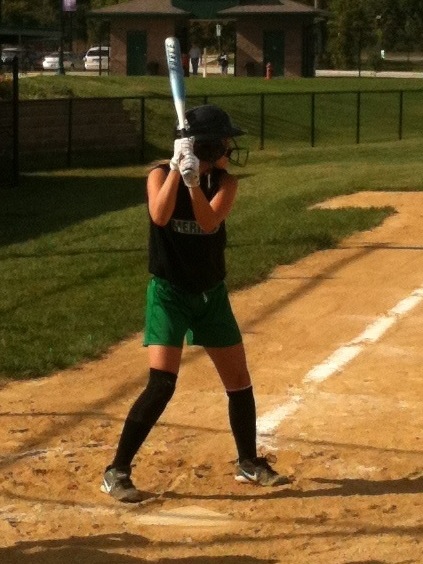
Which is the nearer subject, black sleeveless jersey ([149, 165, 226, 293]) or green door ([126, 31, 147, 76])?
black sleeveless jersey ([149, 165, 226, 293])

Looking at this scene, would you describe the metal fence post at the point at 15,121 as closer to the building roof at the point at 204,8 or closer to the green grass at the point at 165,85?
the green grass at the point at 165,85

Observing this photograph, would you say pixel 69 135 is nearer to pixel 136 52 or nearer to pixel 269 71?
pixel 269 71

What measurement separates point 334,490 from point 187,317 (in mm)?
1141

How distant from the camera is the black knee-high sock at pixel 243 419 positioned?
6.26 m

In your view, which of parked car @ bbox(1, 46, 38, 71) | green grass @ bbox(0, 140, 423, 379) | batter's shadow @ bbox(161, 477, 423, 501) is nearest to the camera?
batter's shadow @ bbox(161, 477, 423, 501)

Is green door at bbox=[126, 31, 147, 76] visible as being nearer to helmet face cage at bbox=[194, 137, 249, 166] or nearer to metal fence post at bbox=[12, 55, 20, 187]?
metal fence post at bbox=[12, 55, 20, 187]

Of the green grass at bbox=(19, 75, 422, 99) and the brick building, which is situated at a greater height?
the brick building

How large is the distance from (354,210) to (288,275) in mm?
4308

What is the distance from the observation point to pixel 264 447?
691cm

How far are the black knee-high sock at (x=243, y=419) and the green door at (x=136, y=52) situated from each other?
60788 mm

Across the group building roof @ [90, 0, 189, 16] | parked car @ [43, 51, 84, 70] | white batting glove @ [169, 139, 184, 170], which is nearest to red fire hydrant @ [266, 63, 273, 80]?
building roof @ [90, 0, 189, 16]


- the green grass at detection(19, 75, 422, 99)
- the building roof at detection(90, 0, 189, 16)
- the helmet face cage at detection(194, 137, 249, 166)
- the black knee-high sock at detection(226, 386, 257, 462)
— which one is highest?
the building roof at detection(90, 0, 189, 16)

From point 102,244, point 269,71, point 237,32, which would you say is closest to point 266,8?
point 237,32

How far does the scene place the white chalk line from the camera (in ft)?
24.1
